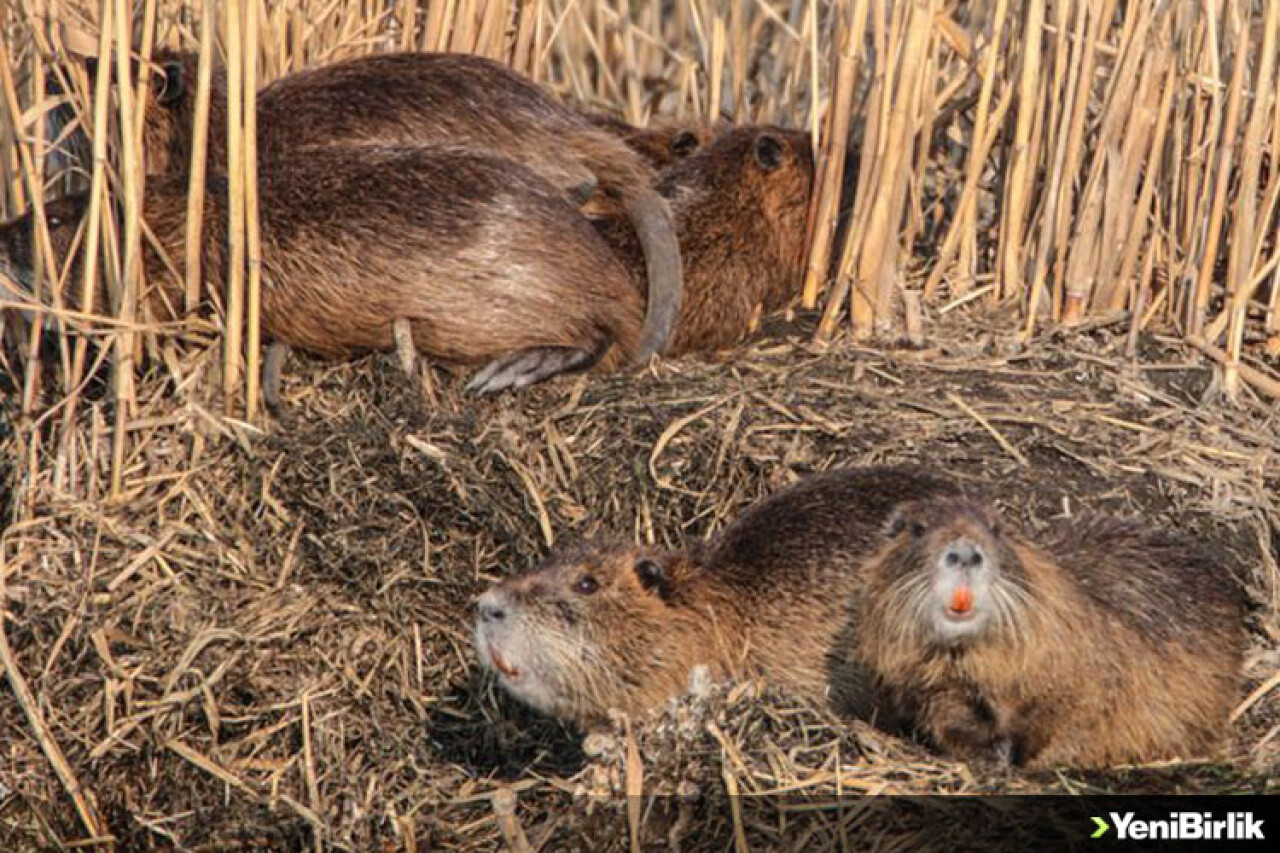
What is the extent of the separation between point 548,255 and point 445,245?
23 centimetres

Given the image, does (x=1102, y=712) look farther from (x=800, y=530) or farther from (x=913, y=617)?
(x=800, y=530)

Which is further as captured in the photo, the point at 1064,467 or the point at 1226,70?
the point at 1226,70

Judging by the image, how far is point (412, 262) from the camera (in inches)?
174

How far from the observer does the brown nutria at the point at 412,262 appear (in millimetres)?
4418

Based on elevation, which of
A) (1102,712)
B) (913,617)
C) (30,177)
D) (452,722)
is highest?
(30,177)

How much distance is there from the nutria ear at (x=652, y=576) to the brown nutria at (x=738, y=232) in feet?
4.14

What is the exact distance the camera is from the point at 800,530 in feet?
12.5

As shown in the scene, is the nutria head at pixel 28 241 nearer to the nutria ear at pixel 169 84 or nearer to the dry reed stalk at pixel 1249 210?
the nutria ear at pixel 169 84

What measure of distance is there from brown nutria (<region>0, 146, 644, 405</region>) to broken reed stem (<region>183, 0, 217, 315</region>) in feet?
0.22

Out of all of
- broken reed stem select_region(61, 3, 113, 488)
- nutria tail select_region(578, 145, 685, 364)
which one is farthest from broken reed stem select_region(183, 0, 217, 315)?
nutria tail select_region(578, 145, 685, 364)

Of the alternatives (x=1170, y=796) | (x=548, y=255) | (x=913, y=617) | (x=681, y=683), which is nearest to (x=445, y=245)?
(x=548, y=255)

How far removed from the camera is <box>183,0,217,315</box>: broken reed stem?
4156mm

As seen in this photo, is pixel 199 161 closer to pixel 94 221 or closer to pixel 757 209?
pixel 94 221

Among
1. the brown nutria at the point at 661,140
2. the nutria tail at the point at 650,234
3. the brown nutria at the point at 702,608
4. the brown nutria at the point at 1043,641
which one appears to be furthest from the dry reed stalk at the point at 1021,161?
the brown nutria at the point at 1043,641
